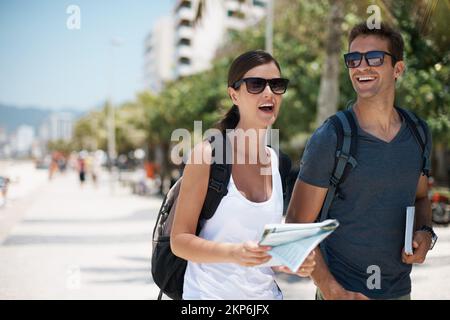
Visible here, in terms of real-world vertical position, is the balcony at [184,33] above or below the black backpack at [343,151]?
above

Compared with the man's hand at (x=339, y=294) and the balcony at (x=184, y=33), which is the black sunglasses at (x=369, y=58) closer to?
the man's hand at (x=339, y=294)

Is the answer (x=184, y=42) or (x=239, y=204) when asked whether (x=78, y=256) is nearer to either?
(x=239, y=204)

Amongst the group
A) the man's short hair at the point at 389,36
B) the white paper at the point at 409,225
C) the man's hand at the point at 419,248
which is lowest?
the man's hand at the point at 419,248

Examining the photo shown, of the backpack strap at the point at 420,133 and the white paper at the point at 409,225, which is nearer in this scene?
the white paper at the point at 409,225

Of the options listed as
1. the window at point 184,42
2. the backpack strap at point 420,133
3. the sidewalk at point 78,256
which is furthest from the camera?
the window at point 184,42

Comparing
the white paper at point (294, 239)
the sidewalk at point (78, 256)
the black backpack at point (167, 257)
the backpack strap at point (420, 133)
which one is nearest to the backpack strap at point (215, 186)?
the black backpack at point (167, 257)

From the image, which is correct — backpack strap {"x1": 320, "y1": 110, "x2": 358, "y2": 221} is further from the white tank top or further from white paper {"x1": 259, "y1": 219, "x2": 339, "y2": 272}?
white paper {"x1": 259, "y1": 219, "x2": 339, "y2": 272}

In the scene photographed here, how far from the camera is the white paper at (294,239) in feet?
5.78

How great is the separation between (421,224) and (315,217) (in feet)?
1.70

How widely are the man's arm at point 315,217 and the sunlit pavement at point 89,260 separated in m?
1.88

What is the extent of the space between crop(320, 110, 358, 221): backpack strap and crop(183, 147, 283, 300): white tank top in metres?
0.21

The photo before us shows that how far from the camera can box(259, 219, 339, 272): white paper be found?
1.76 m

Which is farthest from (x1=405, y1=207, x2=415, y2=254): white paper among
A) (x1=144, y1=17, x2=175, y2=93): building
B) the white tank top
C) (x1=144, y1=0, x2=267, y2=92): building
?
(x1=144, y1=17, x2=175, y2=93): building
